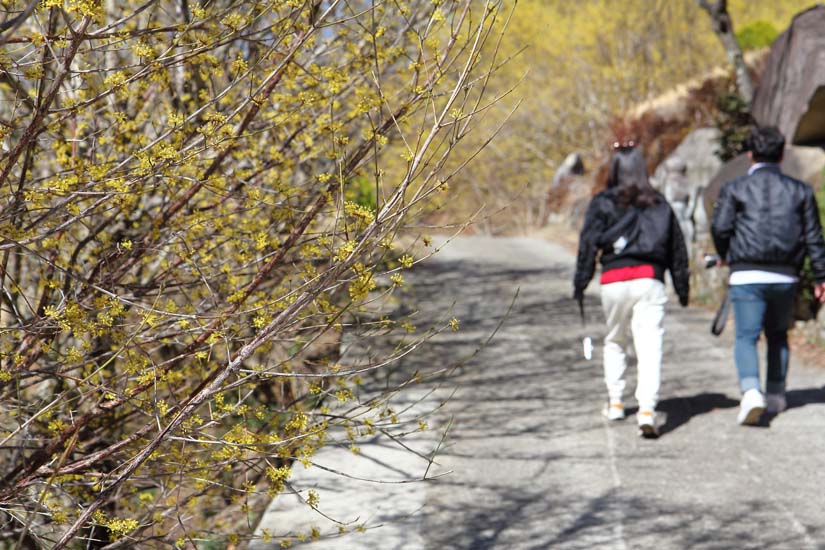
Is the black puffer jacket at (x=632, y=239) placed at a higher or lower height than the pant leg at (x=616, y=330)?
higher

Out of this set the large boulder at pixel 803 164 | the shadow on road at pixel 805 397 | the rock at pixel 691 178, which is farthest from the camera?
the rock at pixel 691 178

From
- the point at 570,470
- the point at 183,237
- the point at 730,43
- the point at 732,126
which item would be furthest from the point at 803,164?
the point at 183,237

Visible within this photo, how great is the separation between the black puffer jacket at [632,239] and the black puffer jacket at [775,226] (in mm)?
387

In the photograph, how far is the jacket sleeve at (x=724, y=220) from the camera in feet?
22.9

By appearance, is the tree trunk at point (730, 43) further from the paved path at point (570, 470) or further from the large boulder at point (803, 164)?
the paved path at point (570, 470)

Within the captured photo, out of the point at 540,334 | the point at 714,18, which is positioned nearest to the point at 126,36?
the point at 540,334

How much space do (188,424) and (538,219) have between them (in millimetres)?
24291

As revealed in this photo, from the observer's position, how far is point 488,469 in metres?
6.16

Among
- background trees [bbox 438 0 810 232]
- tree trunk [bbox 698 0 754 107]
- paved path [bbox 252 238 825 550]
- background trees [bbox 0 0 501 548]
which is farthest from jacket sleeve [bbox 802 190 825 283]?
background trees [bbox 438 0 810 232]

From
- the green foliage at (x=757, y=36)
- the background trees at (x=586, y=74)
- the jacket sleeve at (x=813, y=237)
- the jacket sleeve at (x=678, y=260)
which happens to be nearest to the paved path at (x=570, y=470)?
the jacket sleeve at (x=678, y=260)

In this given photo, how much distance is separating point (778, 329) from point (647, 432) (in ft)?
3.68

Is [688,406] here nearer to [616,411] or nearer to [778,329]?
[616,411]

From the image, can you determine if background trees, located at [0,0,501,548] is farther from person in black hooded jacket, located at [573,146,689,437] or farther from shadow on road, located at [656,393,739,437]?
shadow on road, located at [656,393,739,437]

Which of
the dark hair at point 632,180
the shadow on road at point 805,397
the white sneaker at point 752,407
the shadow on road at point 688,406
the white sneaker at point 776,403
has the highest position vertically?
the dark hair at point 632,180
